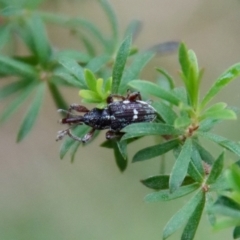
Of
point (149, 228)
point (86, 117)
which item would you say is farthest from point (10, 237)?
point (86, 117)

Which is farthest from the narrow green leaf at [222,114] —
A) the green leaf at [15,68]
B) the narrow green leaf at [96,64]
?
the green leaf at [15,68]

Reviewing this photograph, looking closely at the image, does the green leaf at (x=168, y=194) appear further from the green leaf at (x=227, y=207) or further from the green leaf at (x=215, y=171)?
the green leaf at (x=227, y=207)

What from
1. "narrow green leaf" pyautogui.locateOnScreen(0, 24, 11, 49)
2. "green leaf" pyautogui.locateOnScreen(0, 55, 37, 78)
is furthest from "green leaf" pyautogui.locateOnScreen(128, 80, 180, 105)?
"narrow green leaf" pyautogui.locateOnScreen(0, 24, 11, 49)

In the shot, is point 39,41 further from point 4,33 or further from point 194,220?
point 194,220

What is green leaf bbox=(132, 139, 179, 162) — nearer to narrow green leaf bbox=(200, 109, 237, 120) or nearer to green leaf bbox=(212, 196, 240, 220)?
narrow green leaf bbox=(200, 109, 237, 120)

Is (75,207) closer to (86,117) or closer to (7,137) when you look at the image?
(7,137)

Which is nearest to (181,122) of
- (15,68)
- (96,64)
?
(96,64)

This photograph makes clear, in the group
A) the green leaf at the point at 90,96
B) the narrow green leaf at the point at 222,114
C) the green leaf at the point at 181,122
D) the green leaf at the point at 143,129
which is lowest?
the narrow green leaf at the point at 222,114
